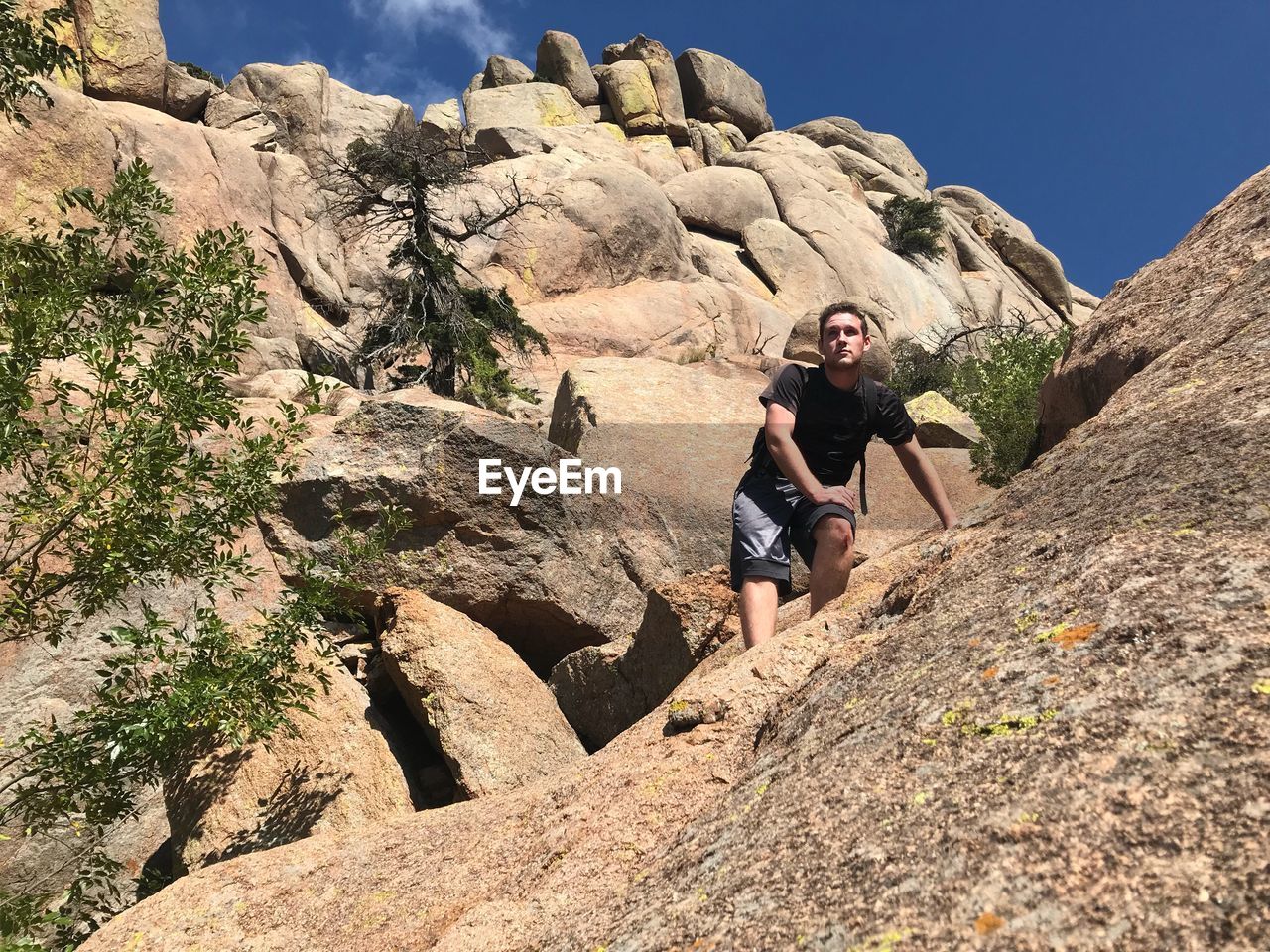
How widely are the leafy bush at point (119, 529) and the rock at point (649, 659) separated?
226 centimetres

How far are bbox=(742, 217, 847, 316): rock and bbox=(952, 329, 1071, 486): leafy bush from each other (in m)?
16.7

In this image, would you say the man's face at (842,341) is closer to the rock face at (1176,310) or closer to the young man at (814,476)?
the young man at (814,476)

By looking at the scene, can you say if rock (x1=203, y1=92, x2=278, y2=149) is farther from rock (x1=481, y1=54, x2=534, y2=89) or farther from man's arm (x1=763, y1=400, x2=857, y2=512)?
man's arm (x1=763, y1=400, x2=857, y2=512)

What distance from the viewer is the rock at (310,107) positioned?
34.8 m

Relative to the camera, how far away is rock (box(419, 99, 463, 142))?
43.3 meters

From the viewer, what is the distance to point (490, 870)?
371 cm

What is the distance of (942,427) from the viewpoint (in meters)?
14.7

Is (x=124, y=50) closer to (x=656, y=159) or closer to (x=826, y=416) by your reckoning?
(x=656, y=159)

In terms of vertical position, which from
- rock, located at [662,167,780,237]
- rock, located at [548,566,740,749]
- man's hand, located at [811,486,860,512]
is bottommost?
rock, located at [548,566,740,749]

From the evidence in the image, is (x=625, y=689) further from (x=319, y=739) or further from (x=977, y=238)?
(x=977, y=238)

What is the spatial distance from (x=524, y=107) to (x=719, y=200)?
13.1m

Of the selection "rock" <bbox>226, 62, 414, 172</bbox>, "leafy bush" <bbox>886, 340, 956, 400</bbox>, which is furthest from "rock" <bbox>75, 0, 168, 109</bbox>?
"leafy bush" <bbox>886, 340, 956, 400</bbox>

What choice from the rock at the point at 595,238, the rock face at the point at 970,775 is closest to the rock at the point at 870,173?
the rock at the point at 595,238

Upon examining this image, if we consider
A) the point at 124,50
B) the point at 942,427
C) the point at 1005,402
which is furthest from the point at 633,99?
the point at 1005,402
